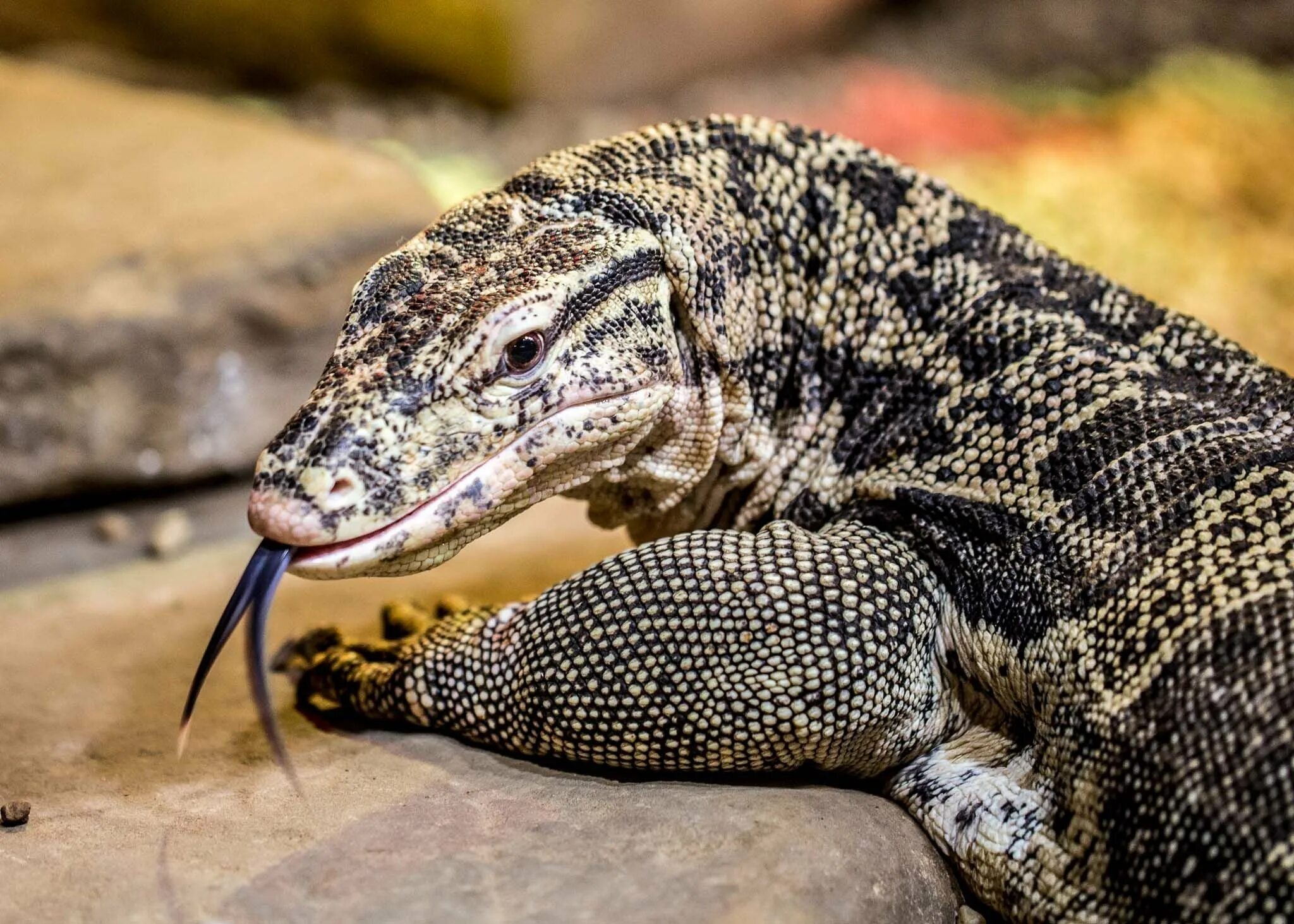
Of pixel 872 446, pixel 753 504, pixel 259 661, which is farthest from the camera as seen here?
pixel 753 504

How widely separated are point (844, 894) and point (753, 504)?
1.48 metres

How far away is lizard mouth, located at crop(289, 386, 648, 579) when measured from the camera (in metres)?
3.22

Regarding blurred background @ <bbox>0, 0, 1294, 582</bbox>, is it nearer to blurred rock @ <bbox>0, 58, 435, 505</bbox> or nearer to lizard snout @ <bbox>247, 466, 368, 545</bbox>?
blurred rock @ <bbox>0, 58, 435, 505</bbox>

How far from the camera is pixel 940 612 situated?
147 inches

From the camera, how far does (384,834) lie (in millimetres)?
3400

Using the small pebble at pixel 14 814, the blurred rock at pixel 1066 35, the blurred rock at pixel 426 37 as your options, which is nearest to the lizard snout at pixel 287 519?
the small pebble at pixel 14 814

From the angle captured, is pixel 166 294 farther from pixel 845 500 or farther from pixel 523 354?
pixel 845 500

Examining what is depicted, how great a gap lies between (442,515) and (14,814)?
1.62 m

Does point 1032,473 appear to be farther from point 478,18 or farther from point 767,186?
point 478,18

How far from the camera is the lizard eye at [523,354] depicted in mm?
3445

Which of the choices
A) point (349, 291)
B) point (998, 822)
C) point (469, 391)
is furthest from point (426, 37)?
point (998, 822)

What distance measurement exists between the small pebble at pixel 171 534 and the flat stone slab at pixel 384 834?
1.56m

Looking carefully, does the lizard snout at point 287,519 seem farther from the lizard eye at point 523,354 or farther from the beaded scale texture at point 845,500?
the lizard eye at point 523,354

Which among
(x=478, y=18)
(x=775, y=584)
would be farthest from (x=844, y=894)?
(x=478, y=18)
